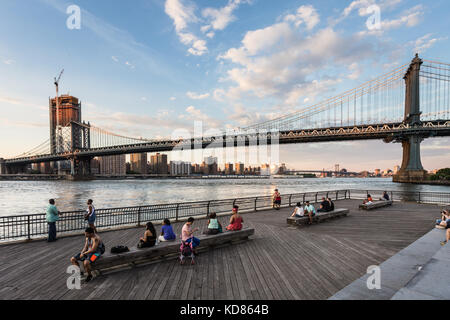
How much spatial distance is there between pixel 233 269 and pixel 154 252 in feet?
7.32

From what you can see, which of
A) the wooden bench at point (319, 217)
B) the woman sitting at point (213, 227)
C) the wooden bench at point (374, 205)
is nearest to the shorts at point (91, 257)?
the woman sitting at point (213, 227)

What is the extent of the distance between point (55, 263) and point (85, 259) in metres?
1.88

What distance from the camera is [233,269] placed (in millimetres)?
5961

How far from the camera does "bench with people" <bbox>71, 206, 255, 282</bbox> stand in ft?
18.1

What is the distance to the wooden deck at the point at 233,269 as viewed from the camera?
4809mm

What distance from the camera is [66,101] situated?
513 feet

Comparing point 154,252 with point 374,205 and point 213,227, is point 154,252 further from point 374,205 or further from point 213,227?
point 374,205

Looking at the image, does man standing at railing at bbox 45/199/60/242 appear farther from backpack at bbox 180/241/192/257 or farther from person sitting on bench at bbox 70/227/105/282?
backpack at bbox 180/241/192/257

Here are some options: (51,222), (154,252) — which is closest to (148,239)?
(154,252)

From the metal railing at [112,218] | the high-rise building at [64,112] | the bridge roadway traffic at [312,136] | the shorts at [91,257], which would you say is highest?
the high-rise building at [64,112]

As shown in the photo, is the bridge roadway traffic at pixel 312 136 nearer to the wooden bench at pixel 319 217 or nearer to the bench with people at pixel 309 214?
the wooden bench at pixel 319 217

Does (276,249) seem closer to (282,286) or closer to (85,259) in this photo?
(282,286)

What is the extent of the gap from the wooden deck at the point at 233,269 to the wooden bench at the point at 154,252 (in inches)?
10.6

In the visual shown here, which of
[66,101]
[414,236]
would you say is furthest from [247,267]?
[66,101]
